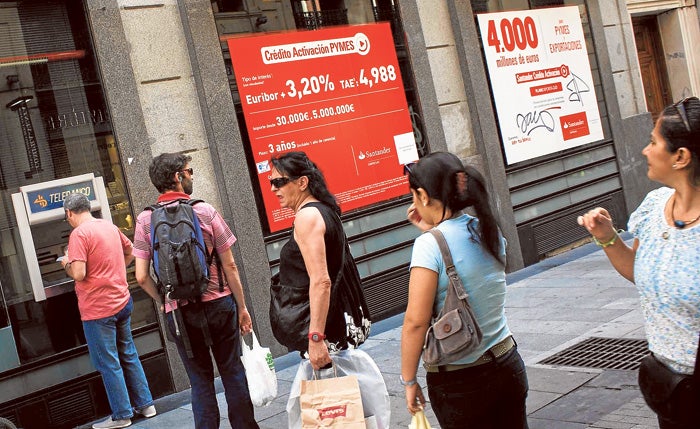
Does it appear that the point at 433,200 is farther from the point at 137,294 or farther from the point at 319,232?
the point at 137,294

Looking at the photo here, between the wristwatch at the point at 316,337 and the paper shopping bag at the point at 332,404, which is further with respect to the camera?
the wristwatch at the point at 316,337

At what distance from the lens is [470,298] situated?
120 inches

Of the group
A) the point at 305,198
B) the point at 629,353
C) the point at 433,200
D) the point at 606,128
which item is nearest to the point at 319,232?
the point at 305,198

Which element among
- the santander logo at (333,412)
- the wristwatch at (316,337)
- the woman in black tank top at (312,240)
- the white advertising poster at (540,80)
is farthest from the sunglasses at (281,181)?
the white advertising poster at (540,80)

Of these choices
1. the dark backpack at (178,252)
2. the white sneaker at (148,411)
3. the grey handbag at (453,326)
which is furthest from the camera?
the white sneaker at (148,411)

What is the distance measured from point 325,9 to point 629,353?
16.4 feet

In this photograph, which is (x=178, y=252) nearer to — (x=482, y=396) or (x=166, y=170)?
(x=166, y=170)

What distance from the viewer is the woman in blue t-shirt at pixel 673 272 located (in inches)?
100

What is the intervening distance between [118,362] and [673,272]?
4.73 metres

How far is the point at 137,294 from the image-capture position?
706 cm

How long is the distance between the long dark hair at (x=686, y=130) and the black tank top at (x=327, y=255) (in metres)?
1.76

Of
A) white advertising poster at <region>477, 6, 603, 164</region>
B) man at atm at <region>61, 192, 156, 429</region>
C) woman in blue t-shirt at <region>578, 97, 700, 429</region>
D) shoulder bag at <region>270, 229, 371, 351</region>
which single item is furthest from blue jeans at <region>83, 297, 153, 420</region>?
white advertising poster at <region>477, 6, 603, 164</region>

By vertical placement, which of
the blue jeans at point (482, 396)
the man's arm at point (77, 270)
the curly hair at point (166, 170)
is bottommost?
the blue jeans at point (482, 396)

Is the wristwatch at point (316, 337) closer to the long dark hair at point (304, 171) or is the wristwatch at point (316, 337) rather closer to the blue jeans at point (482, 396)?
the long dark hair at point (304, 171)
